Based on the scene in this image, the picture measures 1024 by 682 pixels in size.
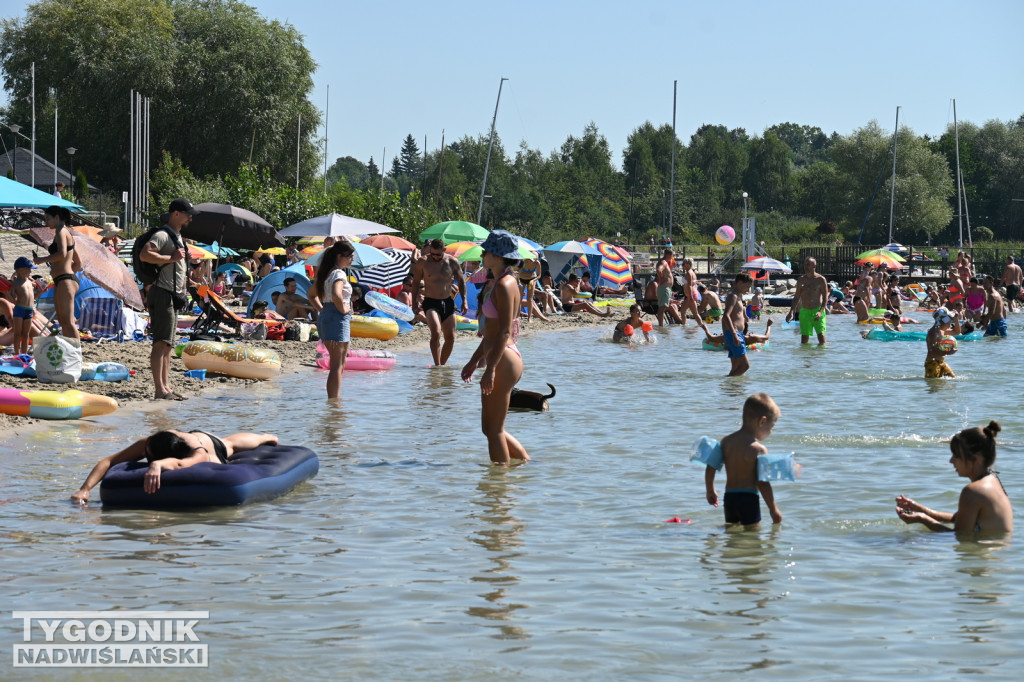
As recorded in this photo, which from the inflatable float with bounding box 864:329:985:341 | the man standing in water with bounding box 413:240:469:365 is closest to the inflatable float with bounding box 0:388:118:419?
the man standing in water with bounding box 413:240:469:365

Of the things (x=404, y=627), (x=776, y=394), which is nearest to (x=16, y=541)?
(x=404, y=627)

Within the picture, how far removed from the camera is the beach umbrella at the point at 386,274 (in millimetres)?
21859

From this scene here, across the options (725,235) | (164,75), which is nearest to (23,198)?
(725,235)

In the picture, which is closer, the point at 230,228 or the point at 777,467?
the point at 777,467

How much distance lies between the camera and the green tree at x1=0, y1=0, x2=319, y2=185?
151 ft

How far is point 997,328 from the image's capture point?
72.4ft

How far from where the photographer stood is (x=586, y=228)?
70.6 m

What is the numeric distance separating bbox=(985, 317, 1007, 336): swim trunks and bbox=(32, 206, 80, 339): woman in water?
17.7m

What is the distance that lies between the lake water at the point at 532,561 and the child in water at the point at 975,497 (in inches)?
4.9

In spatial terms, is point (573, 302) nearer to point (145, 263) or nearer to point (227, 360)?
point (227, 360)

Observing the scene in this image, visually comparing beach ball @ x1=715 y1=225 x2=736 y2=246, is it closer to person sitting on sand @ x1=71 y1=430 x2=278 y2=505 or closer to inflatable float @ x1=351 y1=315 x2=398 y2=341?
inflatable float @ x1=351 y1=315 x2=398 y2=341

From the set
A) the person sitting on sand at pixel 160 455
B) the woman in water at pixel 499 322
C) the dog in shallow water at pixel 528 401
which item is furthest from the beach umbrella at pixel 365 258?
the person sitting on sand at pixel 160 455

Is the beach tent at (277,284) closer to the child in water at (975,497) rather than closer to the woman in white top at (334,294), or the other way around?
the woman in white top at (334,294)

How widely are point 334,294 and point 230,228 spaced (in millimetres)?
12762
